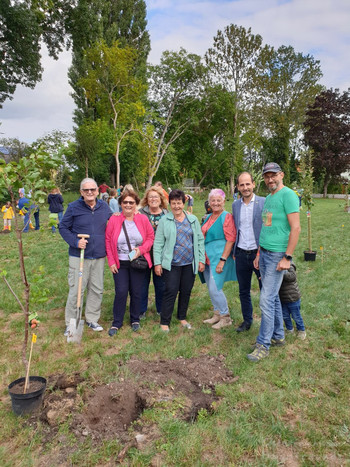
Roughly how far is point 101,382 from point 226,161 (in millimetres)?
38976

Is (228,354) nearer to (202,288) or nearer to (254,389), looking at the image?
(254,389)

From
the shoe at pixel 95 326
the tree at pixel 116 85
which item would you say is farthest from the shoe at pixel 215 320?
the tree at pixel 116 85

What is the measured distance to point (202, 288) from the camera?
6.62 m

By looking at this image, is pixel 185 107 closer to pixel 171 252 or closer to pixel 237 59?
pixel 237 59

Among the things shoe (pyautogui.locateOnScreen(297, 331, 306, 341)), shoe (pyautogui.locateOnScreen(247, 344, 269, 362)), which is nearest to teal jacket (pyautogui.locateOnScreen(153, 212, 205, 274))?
shoe (pyautogui.locateOnScreen(247, 344, 269, 362))

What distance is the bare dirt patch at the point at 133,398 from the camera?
2676 millimetres

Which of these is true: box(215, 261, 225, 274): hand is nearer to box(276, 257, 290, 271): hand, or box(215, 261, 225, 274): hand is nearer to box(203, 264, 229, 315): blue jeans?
box(203, 264, 229, 315): blue jeans

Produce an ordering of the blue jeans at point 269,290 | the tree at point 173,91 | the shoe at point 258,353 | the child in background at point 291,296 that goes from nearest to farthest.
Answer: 1. the blue jeans at point 269,290
2. the shoe at point 258,353
3. the child in background at point 291,296
4. the tree at point 173,91

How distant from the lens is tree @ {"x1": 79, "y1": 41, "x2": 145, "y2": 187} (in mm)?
25219

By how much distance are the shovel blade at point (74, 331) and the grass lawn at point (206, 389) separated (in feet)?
0.37

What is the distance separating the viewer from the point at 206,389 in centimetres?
323

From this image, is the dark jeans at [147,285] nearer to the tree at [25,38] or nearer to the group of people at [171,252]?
the group of people at [171,252]

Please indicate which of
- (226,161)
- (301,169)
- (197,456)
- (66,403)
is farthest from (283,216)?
(226,161)

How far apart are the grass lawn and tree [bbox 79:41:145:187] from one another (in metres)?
20.9
